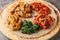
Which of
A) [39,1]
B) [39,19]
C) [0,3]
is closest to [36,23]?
[39,19]

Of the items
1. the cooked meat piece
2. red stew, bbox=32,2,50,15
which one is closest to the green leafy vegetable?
the cooked meat piece

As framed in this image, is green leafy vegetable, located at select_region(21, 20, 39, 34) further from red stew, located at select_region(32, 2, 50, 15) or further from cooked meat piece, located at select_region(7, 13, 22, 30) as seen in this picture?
red stew, located at select_region(32, 2, 50, 15)

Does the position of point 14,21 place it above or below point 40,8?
below

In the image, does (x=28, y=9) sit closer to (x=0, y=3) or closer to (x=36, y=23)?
(x=36, y=23)

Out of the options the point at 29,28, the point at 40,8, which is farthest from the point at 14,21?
the point at 40,8

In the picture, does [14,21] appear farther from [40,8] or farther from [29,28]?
[40,8]

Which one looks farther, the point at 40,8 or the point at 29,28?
the point at 40,8

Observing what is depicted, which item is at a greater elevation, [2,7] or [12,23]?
[2,7]

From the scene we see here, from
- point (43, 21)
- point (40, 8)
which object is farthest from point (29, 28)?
point (40, 8)
